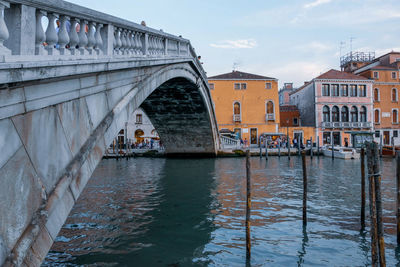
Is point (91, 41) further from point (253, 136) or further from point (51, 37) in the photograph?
point (253, 136)

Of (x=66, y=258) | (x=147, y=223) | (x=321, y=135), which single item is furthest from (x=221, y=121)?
(x=66, y=258)

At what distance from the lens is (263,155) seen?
20984 mm

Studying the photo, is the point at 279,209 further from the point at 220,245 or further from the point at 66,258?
the point at 66,258

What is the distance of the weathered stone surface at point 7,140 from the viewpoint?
6.47 feet

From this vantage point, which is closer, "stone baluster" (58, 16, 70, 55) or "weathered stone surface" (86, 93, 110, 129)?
"stone baluster" (58, 16, 70, 55)

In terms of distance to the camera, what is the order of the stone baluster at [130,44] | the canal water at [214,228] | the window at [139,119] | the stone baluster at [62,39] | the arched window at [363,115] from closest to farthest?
the stone baluster at [62,39]
the canal water at [214,228]
the stone baluster at [130,44]
the arched window at [363,115]
the window at [139,119]

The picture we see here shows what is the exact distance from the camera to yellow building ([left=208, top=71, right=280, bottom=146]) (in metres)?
26.0

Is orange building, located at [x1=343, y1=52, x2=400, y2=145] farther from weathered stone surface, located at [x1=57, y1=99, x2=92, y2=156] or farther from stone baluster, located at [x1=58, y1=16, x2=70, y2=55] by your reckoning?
stone baluster, located at [x1=58, y1=16, x2=70, y2=55]

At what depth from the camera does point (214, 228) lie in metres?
5.48

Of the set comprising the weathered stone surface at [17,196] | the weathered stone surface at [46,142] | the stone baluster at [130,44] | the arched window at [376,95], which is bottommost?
the weathered stone surface at [17,196]

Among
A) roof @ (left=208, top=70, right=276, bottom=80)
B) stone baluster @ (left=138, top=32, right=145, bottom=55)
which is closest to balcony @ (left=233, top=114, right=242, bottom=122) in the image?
roof @ (left=208, top=70, right=276, bottom=80)

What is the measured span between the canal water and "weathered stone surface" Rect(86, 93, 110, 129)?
6.08ft

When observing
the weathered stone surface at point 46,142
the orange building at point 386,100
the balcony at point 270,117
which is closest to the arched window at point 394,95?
the orange building at point 386,100

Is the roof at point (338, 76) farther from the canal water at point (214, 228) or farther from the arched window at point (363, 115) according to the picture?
the canal water at point (214, 228)
